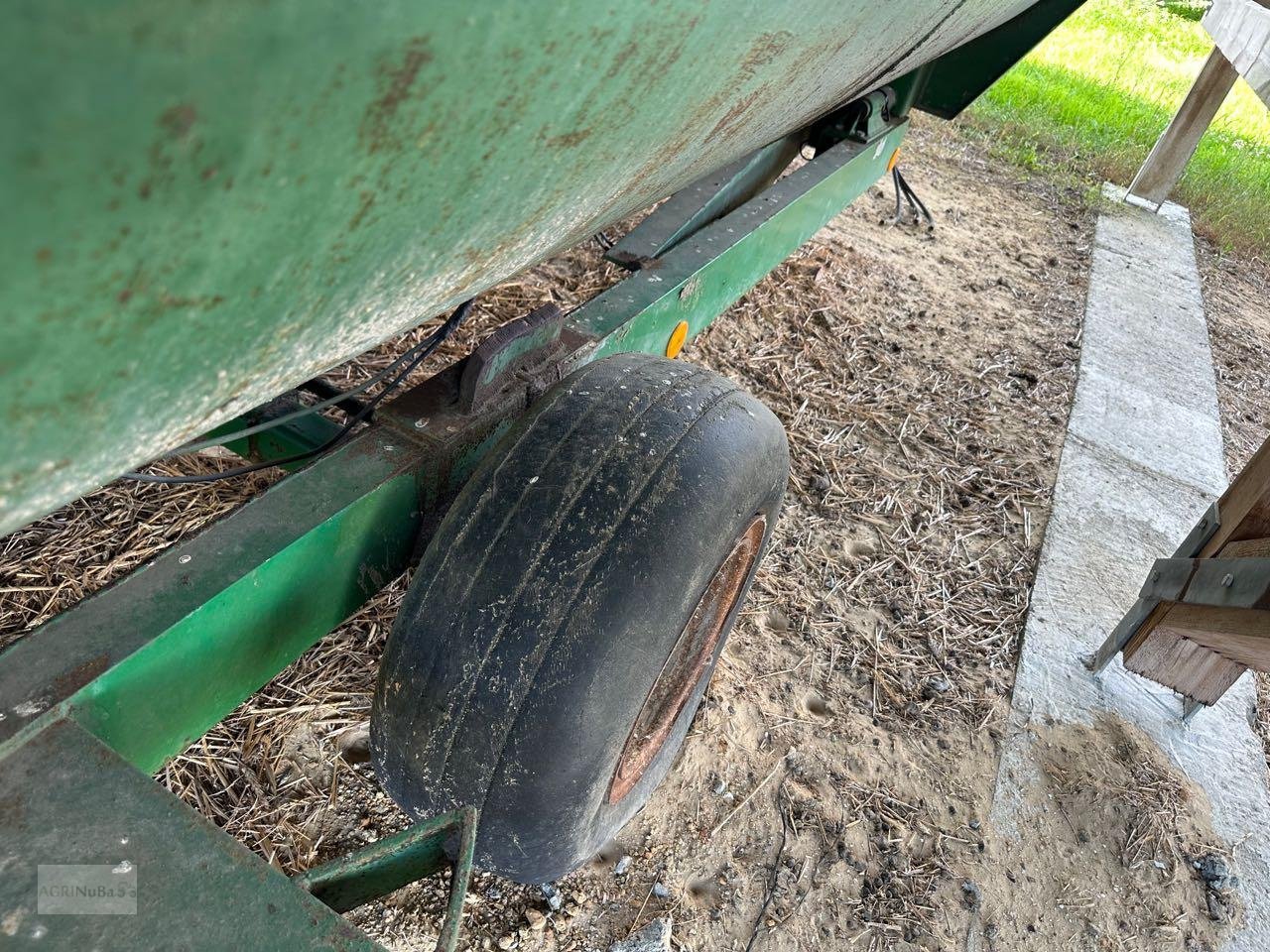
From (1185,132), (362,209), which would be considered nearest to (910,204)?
→ (1185,132)

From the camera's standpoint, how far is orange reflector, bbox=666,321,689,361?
2.30 metres

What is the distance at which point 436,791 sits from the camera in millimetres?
1389

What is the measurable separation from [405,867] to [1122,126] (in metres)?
8.16

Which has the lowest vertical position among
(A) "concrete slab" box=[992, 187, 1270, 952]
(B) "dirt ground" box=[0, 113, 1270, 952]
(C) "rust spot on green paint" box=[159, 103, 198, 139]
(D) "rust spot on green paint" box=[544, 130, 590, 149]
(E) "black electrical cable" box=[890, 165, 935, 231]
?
(B) "dirt ground" box=[0, 113, 1270, 952]

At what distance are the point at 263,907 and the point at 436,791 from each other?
1.57 ft

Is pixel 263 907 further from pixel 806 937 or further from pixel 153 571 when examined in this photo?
pixel 806 937

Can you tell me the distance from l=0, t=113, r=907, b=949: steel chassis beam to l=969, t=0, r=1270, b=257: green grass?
612 cm

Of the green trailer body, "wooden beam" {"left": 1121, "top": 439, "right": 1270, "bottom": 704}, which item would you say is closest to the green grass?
"wooden beam" {"left": 1121, "top": 439, "right": 1270, "bottom": 704}

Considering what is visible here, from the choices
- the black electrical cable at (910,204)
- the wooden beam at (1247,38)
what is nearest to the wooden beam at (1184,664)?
the wooden beam at (1247,38)

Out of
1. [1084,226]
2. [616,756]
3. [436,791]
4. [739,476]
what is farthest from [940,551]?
[1084,226]

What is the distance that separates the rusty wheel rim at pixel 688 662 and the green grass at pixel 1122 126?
572cm

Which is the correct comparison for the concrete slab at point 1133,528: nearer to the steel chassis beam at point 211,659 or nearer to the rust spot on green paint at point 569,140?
the steel chassis beam at point 211,659

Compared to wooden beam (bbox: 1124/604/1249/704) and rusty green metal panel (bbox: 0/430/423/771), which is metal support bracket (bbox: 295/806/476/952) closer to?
rusty green metal panel (bbox: 0/430/423/771)

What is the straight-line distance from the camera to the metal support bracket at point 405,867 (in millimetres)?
991
